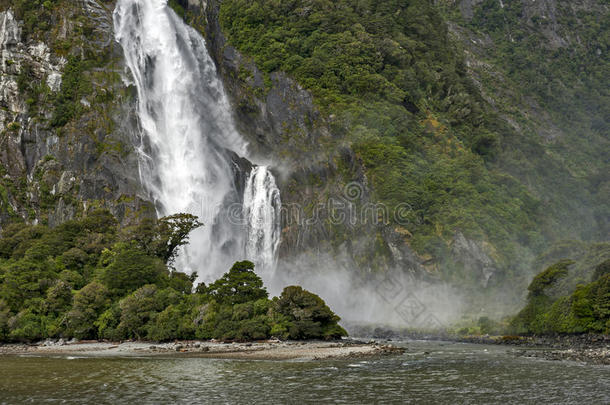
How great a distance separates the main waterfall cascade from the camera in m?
80.2

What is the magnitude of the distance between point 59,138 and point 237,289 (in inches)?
1868

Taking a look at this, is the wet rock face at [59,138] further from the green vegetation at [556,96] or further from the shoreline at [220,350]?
the green vegetation at [556,96]

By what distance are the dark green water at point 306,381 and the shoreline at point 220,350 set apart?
9.43 ft

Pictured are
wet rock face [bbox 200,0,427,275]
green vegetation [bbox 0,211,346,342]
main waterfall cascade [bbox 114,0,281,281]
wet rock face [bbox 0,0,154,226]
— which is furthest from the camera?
main waterfall cascade [bbox 114,0,281,281]

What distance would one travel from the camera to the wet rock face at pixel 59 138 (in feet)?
259

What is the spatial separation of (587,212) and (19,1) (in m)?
112

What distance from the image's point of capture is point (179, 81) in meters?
90.1

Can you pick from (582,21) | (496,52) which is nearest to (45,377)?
(496,52)

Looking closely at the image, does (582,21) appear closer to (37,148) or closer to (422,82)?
(422,82)

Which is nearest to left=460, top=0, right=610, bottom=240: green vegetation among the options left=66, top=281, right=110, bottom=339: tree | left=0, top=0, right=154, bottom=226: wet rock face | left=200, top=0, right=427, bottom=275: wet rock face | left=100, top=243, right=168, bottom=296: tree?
left=200, top=0, right=427, bottom=275: wet rock face

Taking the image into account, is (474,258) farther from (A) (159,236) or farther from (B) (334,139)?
(A) (159,236)

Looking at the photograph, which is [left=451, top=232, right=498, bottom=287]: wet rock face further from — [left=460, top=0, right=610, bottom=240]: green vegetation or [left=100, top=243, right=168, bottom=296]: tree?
[left=100, top=243, right=168, bottom=296]: tree

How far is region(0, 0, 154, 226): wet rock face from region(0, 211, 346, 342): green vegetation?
14.1 metres

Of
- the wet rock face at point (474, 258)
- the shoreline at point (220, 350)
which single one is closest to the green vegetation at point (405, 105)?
the wet rock face at point (474, 258)
